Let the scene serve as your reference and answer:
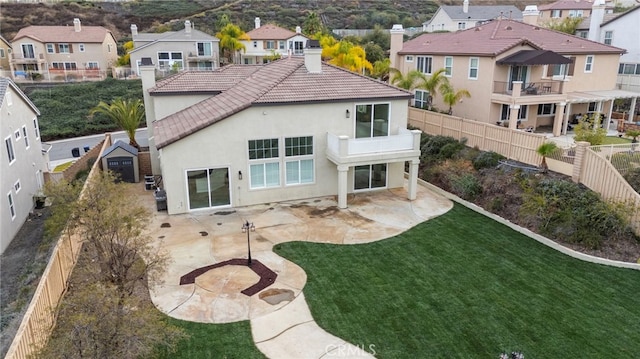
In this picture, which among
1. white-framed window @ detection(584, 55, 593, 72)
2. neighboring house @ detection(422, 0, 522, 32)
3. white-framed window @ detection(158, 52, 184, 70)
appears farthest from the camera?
neighboring house @ detection(422, 0, 522, 32)

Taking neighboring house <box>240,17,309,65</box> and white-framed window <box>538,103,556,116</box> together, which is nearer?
white-framed window <box>538,103,556,116</box>

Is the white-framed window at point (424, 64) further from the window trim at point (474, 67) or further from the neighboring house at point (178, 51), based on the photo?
the neighboring house at point (178, 51)

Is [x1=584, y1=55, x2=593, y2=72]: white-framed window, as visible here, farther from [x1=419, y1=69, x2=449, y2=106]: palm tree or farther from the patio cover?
[x1=419, y1=69, x2=449, y2=106]: palm tree

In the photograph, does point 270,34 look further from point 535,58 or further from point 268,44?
point 535,58

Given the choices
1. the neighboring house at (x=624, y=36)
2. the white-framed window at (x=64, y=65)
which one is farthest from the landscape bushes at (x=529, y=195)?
the white-framed window at (x=64, y=65)

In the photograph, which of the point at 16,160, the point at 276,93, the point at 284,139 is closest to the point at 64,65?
the point at 16,160

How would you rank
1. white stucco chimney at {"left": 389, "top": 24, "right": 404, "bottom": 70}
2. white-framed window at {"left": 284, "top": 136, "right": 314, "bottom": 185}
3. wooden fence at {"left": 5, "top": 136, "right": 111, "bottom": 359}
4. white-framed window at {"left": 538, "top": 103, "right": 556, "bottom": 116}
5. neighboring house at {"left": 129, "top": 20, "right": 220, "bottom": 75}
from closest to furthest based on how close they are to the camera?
wooden fence at {"left": 5, "top": 136, "right": 111, "bottom": 359} < white-framed window at {"left": 284, "top": 136, "right": 314, "bottom": 185} < white-framed window at {"left": 538, "top": 103, "right": 556, "bottom": 116} < white stucco chimney at {"left": 389, "top": 24, "right": 404, "bottom": 70} < neighboring house at {"left": 129, "top": 20, "right": 220, "bottom": 75}

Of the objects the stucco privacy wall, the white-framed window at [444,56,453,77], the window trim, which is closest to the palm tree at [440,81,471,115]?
the window trim
